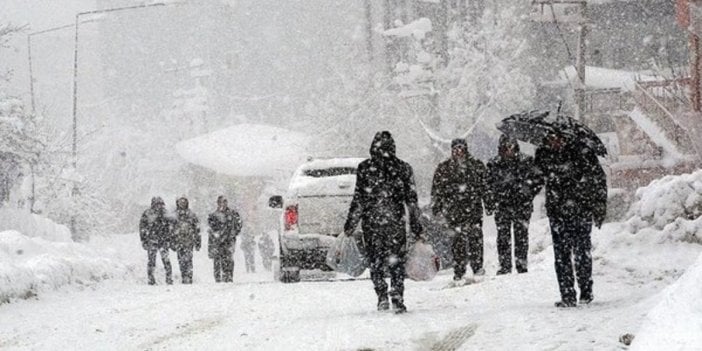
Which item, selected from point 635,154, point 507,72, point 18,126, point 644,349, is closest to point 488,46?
point 507,72

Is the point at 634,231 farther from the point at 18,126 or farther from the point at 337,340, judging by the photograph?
the point at 18,126

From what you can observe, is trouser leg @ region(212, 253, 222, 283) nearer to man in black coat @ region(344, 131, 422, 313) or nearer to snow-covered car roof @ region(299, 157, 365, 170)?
snow-covered car roof @ region(299, 157, 365, 170)

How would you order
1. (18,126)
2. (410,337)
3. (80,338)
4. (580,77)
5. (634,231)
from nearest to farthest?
1. (410,337)
2. (80,338)
3. (634,231)
4. (18,126)
5. (580,77)

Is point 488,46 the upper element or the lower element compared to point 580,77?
upper

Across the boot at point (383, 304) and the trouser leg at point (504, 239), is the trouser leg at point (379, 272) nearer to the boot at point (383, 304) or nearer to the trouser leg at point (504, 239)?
the boot at point (383, 304)

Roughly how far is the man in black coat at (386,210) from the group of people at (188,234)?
8587 mm

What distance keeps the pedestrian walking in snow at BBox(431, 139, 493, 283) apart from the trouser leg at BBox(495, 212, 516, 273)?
266mm

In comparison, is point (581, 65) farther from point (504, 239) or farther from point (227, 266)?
Answer: point (504, 239)

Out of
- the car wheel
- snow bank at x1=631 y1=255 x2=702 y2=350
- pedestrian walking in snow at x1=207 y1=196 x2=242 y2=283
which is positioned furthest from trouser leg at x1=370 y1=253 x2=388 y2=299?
pedestrian walking in snow at x1=207 y1=196 x2=242 y2=283

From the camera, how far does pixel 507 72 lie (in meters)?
39.1

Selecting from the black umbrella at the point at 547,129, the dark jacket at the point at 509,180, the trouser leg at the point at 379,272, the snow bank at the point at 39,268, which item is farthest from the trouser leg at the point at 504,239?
the snow bank at the point at 39,268

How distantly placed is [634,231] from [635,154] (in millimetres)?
11704

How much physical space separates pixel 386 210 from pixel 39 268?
7.20 meters

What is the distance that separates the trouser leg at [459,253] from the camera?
11.8 metres
